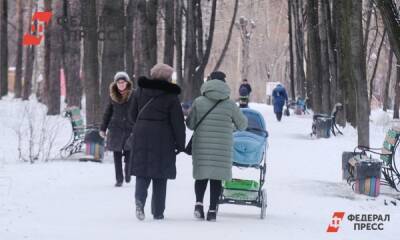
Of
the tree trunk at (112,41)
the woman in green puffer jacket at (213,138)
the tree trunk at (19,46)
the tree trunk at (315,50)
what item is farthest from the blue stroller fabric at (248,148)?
the tree trunk at (19,46)

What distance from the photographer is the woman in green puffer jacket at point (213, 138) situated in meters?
9.43

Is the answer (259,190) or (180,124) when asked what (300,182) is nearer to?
(259,190)

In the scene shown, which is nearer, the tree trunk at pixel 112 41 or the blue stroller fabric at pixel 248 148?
the blue stroller fabric at pixel 248 148

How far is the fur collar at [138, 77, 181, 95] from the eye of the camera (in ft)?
30.9

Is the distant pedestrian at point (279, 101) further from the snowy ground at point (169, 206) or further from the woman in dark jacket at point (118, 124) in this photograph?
the woman in dark jacket at point (118, 124)

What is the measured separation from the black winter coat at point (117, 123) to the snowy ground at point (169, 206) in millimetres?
674

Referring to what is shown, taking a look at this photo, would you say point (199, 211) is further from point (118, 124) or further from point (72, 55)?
point (72, 55)

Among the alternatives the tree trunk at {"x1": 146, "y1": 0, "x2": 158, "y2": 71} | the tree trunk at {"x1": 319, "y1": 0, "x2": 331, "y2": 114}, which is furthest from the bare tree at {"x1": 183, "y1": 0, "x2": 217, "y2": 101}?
the tree trunk at {"x1": 146, "y1": 0, "x2": 158, "y2": 71}

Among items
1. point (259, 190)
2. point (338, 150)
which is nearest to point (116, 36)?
point (338, 150)

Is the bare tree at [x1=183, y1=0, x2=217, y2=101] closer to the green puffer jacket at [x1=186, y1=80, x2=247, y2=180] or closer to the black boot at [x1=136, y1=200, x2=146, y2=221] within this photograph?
the green puffer jacket at [x1=186, y1=80, x2=247, y2=180]

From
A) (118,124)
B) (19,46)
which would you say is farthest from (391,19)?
(19,46)

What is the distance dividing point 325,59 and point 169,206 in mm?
20245

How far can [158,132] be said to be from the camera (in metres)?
9.33

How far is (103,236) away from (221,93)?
2322 mm
